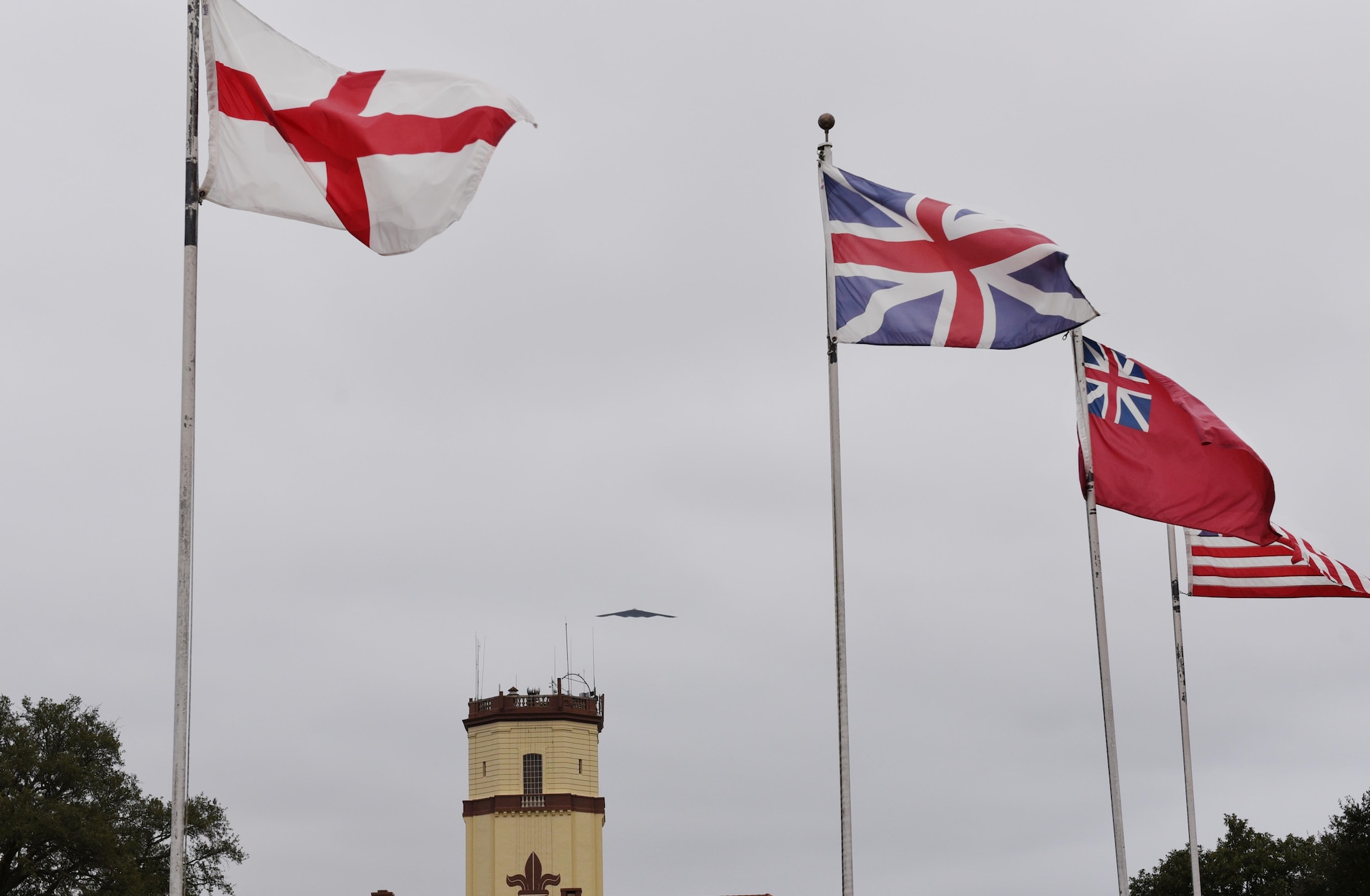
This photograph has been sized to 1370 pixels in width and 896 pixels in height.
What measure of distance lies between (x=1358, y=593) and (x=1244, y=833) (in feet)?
196

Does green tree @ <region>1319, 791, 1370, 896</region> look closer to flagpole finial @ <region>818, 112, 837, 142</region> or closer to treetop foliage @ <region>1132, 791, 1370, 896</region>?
treetop foliage @ <region>1132, 791, 1370, 896</region>

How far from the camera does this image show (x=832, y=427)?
66.0 ft

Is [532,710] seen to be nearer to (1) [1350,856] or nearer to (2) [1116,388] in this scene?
(1) [1350,856]

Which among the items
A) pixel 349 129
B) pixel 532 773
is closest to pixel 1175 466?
pixel 349 129

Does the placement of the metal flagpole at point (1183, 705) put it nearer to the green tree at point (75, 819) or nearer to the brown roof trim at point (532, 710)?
the green tree at point (75, 819)

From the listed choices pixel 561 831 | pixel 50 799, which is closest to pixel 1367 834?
pixel 561 831

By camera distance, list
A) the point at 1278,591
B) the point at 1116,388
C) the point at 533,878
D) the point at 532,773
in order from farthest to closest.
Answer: the point at 532,773 → the point at 533,878 → the point at 1278,591 → the point at 1116,388

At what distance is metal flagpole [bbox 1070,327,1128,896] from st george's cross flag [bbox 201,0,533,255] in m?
9.05

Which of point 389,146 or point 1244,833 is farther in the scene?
point 1244,833

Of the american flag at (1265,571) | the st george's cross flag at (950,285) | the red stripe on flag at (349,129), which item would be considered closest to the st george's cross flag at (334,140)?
the red stripe on flag at (349,129)

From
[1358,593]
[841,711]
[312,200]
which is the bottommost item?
[841,711]

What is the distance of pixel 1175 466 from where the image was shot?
2300 centimetres

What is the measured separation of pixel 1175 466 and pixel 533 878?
204 feet

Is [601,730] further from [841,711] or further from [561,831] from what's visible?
[841,711]
